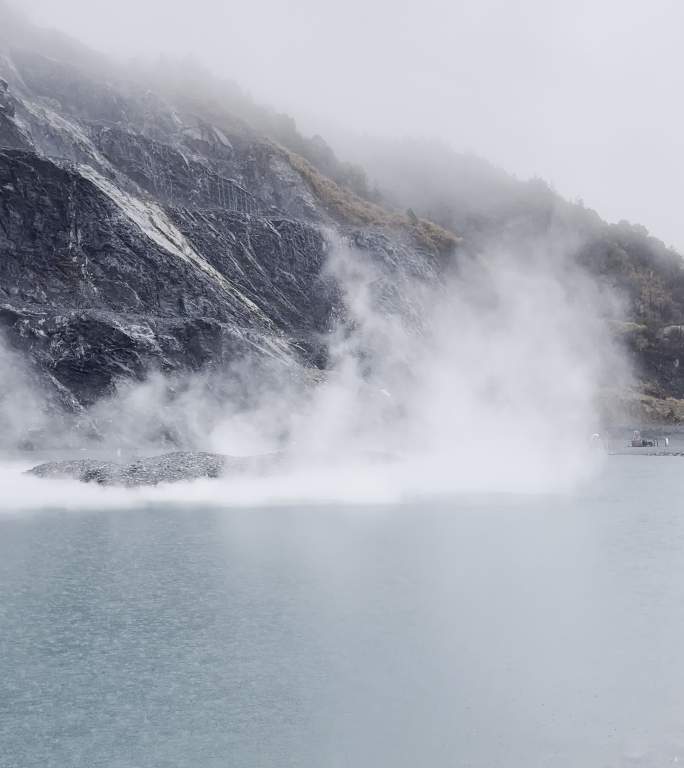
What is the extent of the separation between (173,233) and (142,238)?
6.14m

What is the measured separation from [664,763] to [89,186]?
7783 centimetres

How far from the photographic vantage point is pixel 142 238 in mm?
79688

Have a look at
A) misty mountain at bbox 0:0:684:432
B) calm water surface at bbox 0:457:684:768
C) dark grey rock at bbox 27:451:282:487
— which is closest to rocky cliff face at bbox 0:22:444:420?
misty mountain at bbox 0:0:684:432

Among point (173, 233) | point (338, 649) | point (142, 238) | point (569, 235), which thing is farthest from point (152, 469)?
point (569, 235)

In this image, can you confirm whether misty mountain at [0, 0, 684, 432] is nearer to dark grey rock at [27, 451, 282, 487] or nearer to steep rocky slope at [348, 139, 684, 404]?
steep rocky slope at [348, 139, 684, 404]

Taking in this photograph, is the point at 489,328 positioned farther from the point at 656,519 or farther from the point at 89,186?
the point at 656,519

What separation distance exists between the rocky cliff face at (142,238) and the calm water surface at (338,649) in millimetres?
41259

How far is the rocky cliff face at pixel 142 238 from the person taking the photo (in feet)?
239

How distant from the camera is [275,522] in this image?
3794 cm

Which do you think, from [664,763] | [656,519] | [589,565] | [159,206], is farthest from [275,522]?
[159,206]

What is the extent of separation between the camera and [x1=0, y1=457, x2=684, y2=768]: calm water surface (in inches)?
535

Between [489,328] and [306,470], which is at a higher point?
[489,328]

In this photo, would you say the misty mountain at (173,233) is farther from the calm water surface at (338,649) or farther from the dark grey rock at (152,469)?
the calm water surface at (338,649)

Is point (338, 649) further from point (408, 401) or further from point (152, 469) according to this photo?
point (408, 401)
